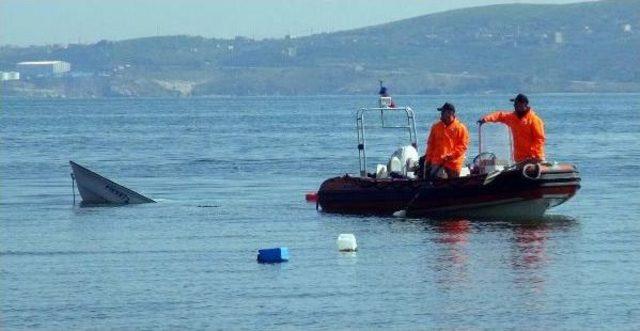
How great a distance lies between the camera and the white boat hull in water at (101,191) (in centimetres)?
3166

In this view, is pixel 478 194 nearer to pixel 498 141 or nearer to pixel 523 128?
pixel 498 141

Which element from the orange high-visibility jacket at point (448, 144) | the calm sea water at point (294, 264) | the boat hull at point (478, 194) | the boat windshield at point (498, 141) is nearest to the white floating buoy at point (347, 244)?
the calm sea water at point (294, 264)

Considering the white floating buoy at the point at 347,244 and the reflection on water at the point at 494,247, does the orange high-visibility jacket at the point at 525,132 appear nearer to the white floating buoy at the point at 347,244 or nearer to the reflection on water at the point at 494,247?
the reflection on water at the point at 494,247

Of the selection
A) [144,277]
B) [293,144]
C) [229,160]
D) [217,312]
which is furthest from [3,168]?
[217,312]

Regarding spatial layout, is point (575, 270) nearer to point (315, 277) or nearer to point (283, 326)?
point (315, 277)

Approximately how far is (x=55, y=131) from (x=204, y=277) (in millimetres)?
62999

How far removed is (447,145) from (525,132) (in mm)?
1281

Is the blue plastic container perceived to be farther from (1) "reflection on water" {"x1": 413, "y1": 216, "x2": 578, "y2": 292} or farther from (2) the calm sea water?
(1) "reflection on water" {"x1": 413, "y1": 216, "x2": 578, "y2": 292}

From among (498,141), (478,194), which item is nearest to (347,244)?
(478,194)

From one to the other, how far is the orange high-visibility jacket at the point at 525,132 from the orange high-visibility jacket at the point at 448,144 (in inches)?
26.8

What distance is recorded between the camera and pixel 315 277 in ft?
65.8

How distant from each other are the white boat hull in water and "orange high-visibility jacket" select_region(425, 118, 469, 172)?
22.4 feet

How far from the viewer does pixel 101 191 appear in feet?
105

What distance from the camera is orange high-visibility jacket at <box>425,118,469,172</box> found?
86.5 feet
